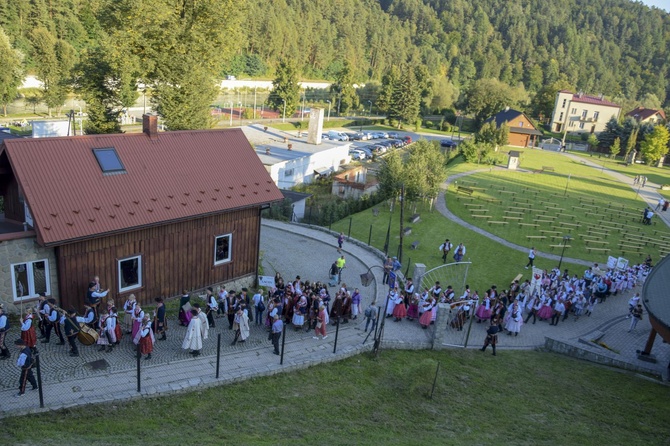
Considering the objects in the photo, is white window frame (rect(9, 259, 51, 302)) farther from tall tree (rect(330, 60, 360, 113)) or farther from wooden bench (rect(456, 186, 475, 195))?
tall tree (rect(330, 60, 360, 113))

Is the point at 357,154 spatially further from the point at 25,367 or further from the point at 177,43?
the point at 25,367

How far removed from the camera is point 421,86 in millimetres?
95250

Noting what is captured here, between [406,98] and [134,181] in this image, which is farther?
[406,98]

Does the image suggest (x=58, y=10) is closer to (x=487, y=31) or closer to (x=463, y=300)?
(x=463, y=300)

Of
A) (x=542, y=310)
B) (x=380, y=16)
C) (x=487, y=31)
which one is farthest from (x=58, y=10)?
(x=487, y=31)

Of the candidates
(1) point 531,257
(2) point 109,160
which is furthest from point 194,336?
(1) point 531,257

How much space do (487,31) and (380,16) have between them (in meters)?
41.6

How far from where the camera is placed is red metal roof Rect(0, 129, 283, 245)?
13766 millimetres

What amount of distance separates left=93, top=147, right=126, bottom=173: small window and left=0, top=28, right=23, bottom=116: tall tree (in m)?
51.3

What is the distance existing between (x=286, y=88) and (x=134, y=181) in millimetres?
69076

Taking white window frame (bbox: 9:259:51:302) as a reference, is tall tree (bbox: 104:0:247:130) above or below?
above

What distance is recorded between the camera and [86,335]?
13.2m

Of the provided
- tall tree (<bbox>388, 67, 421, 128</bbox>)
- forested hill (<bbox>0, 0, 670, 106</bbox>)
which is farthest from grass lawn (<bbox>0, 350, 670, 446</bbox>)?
forested hill (<bbox>0, 0, 670, 106</bbox>)

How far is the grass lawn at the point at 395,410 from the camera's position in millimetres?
10312
